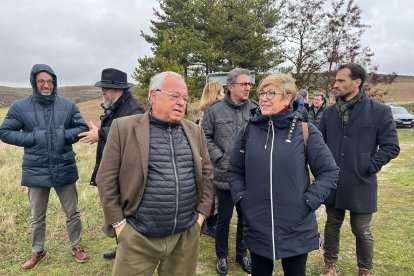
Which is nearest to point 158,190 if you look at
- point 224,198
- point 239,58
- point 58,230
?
point 224,198

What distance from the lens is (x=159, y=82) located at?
249 centimetres

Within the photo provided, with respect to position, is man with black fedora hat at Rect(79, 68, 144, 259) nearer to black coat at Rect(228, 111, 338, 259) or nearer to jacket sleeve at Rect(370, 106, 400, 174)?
black coat at Rect(228, 111, 338, 259)

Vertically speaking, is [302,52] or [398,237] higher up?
[302,52]

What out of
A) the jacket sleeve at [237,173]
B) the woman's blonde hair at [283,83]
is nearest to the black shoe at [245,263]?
the jacket sleeve at [237,173]

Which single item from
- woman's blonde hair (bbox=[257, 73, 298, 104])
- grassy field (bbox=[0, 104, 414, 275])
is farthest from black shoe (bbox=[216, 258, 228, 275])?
woman's blonde hair (bbox=[257, 73, 298, 104])

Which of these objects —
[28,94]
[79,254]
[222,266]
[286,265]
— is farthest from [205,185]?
[28,94]

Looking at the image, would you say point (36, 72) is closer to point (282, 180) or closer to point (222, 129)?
point (222, 129)

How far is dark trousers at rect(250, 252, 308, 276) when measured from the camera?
102 inches

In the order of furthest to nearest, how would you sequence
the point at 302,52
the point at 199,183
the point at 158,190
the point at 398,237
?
the point at 302,52
the point at 398,237
the point at 199,183
the point at 158,190

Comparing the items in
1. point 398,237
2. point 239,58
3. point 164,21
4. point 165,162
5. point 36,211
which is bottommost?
point 398,237

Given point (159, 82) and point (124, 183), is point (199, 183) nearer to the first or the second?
point (124, 183)

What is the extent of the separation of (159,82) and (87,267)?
2684 mm

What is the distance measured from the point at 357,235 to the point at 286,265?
1244 millimetres

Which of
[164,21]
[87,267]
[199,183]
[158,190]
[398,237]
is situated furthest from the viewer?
[164,21]
